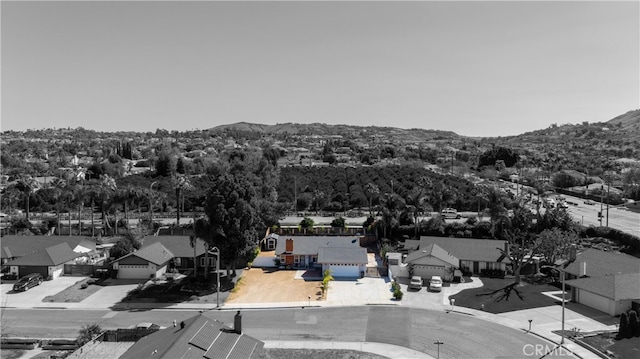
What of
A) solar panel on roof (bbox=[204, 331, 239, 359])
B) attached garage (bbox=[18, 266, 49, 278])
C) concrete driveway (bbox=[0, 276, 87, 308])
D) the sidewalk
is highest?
solar panel on roof (bbox=[204, 331, 239, 359])

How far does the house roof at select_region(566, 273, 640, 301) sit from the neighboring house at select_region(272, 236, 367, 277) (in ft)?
73.4

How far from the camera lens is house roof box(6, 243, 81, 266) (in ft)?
187

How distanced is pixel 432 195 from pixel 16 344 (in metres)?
55.3

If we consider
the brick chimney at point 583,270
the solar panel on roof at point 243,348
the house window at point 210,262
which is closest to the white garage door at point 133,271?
the house window at point 210,262

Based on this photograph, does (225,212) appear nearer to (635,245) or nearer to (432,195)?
(432,195)

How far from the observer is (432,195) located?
73.8m

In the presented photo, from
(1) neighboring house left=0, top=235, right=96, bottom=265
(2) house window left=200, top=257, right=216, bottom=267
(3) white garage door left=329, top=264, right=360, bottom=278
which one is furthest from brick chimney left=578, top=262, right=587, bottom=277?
(1) neighboring house left=0, top=235, right=96, bottom=265

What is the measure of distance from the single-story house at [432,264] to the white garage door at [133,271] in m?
30.6

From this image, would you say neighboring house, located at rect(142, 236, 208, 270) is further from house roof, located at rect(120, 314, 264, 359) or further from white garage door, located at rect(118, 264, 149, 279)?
house roof, located at rect(120, 314, 264, 359)

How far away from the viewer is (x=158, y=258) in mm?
57875

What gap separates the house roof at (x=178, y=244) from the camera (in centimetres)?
6028

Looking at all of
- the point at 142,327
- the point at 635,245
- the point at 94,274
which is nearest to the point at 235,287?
the point at 142,327

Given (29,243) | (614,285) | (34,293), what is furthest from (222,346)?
(29,243)

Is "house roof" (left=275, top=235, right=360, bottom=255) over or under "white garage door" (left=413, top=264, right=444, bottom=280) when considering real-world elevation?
over
